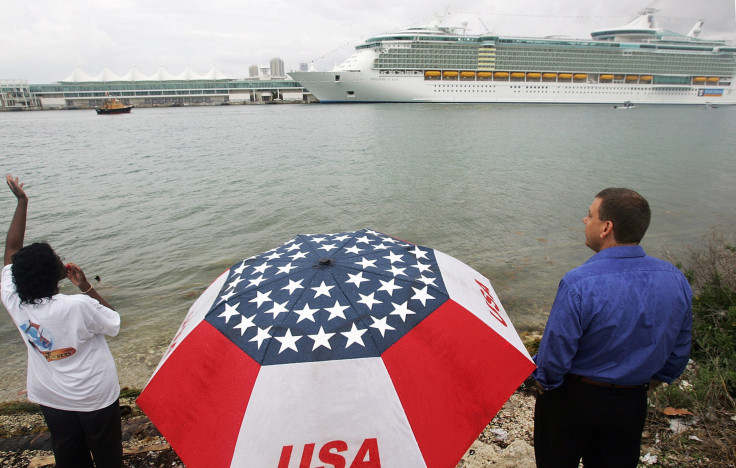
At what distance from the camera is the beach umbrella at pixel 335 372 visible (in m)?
1.82

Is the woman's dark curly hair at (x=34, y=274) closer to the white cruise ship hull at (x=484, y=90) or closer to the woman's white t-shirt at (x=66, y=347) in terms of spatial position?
the woman's white t-shirt at (x=66, y=347)

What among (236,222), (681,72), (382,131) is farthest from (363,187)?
(681,72)

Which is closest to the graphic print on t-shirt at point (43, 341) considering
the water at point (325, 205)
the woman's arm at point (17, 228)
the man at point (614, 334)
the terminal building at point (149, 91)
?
the woman's arm at point (17, 228)

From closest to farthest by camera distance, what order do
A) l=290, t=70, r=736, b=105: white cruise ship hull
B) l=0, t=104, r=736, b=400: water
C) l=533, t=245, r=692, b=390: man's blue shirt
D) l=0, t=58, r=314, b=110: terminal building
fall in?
l=533, t=245, r=692, b=390: man's blue shirt → l=0, t=104, r=736, b=400: water → l=290, t=70, r=736, b=105: white cruise ship hull → l=0, t=58, r=314, b=110: terminal building

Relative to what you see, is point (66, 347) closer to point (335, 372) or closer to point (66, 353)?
point (66, 353)

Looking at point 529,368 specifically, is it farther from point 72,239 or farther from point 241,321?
point 72,239

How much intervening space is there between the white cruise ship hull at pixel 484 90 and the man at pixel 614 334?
69.0m

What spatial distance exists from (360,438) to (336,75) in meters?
70.9

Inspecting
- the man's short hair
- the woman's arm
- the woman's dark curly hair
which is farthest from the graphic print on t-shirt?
the man's short hair

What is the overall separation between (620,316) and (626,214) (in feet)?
1.52

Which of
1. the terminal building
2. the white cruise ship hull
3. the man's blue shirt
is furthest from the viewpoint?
the terminal building

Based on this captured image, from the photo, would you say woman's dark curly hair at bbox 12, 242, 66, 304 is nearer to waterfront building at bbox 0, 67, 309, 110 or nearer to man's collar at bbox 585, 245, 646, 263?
man's collar at bbox 585, 245, 646, 263

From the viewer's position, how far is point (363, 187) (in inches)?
550

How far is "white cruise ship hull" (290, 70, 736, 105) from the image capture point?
66.5 meters
